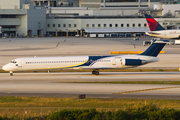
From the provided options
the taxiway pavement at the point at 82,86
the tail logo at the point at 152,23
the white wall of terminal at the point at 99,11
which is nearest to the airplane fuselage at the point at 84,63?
the taxiway pavement at the point at 82,86

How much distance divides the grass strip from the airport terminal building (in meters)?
109

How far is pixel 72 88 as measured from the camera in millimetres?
35375

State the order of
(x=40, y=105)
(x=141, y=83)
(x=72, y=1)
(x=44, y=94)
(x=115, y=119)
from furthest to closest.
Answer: (x=72, y=1), (x=141, y=83), (x=44, y=94), (x=40, y=105), (x=115, y=119)

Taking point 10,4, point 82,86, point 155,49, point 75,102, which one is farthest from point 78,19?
point 75,102

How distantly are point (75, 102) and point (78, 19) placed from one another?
416 feet

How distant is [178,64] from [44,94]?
3410 cm

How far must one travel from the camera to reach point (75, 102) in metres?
28.0

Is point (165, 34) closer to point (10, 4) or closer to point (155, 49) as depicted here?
point (155, 49)

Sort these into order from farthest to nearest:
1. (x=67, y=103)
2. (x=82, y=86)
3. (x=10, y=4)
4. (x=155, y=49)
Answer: (x=10, y=4) → (x=155, y=49) → (x=82, y=86) → (x=67, y=103)

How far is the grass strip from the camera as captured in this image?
2639 cm

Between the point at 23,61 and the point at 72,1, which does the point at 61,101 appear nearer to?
the point at 23,61

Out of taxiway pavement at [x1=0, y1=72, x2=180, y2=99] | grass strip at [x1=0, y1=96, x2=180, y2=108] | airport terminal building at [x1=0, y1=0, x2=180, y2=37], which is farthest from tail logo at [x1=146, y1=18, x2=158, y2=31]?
grass strip at [x1=0, y1=96, x2=180, y2=108]

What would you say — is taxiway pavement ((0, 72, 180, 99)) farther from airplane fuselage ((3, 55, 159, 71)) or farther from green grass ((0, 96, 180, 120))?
green grass ((0, 96, 180, 120))

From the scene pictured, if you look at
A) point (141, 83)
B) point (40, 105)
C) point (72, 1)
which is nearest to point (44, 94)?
point (40, 105)
